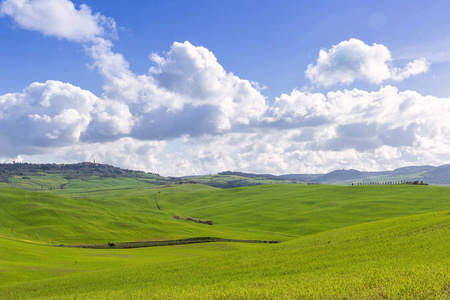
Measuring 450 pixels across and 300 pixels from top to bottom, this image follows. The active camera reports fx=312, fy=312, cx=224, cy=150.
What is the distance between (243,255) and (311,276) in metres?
18.8

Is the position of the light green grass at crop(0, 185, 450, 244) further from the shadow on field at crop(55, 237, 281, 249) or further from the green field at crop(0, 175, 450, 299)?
the shadow on field at crop(55, 237, 281, 249)

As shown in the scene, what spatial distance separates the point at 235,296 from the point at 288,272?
11946 mm

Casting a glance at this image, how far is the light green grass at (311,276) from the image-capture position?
1742cm

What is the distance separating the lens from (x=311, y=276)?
78.6ft

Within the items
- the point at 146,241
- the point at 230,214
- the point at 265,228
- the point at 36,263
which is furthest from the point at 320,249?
the point at 230,214

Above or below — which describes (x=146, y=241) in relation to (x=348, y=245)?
below

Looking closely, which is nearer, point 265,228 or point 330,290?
point 330,290

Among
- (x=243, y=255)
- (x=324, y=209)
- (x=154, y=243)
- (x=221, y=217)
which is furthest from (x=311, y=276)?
(x=221, y=217)

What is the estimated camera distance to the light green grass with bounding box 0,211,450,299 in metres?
17.4

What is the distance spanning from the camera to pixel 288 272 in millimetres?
28594

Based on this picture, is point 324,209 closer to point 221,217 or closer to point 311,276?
point 221,217

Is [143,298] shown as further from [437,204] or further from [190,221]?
[437,204]

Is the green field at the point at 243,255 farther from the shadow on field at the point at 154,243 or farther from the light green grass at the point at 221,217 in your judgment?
the shadow on field at the point at 154,243

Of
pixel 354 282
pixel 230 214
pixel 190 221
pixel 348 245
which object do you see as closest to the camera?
pixel 354 282
